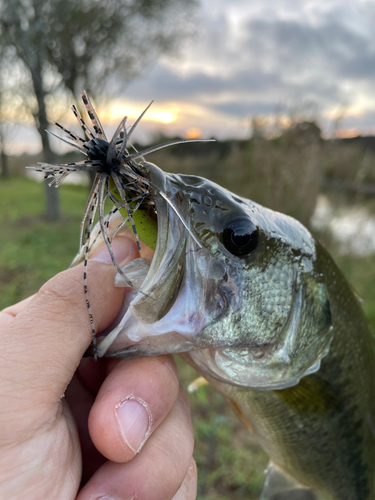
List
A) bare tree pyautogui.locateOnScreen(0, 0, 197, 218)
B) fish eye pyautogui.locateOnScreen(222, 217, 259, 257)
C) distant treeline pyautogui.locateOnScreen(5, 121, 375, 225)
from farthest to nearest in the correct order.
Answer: bare tree pyautogui.locateOnScreen(0, 0, 197, 218) → distant treeline pyautogui.locateOnScreen(5, 121, 375, 225) → fish eye pyautogui.locateOnScreen(222, 217, 259, 257)

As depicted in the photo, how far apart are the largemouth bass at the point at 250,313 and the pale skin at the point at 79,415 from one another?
0.30ft

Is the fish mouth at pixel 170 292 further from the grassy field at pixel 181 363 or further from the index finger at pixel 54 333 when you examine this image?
the grassy field at pixel 181 363

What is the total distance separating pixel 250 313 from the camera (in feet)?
3.55

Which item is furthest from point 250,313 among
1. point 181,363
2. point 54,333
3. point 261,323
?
point 181,363

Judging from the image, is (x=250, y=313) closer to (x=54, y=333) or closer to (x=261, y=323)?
(x=261, y=323)

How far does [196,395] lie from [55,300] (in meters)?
3.07

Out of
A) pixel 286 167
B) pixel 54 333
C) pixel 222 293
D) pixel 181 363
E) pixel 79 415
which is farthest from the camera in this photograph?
pixel 286 167

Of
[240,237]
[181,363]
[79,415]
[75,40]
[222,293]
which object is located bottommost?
[181,363]

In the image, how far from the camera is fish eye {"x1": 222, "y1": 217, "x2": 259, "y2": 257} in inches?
42.3

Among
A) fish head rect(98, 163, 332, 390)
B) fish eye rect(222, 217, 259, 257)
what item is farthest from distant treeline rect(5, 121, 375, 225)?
fish eye rect(222, 217, 259, 257)

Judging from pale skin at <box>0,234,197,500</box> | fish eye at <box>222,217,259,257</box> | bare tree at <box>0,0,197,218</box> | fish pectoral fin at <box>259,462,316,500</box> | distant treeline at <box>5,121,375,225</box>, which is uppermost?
bare tree at <box>0,0,197,218</box>

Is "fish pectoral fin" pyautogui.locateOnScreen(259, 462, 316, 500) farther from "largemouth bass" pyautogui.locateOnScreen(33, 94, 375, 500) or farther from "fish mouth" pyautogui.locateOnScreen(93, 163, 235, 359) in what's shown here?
"fish mouth" pyautogui.locateOnScreen(93, 163, 235, 359)

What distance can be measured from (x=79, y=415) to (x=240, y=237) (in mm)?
922

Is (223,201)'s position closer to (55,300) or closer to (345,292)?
(55,300)
